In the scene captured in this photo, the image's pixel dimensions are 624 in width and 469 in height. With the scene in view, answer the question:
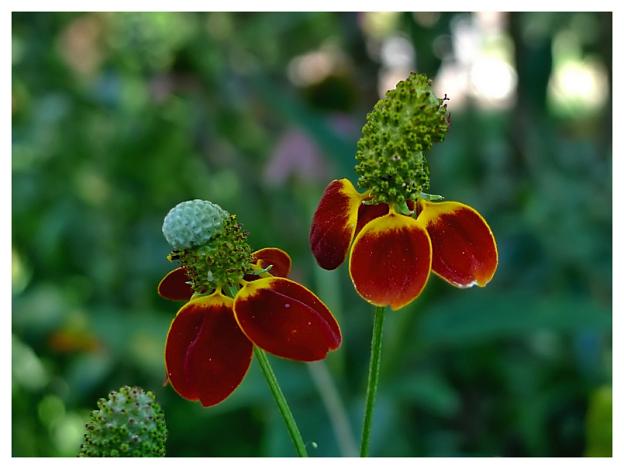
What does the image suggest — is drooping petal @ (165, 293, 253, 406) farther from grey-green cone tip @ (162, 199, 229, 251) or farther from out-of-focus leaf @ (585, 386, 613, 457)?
out-of-focus leaf @ (585, 386, 613, 457)

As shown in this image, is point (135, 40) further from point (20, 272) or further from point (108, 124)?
point (20, 272)

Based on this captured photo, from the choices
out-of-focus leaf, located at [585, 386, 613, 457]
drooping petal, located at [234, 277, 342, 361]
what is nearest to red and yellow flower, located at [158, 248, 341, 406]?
drooping petal, located at [234, 277, 342, 361]

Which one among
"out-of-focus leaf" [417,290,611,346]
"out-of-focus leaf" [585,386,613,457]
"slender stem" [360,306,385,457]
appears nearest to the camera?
"slender stem" [360,306,385,457]

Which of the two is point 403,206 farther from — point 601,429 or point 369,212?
point 601,429

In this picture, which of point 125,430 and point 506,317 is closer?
point 125,430

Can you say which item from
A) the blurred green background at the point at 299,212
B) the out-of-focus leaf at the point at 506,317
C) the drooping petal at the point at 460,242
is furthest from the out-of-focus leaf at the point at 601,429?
the drooping petal at the point at 460,242

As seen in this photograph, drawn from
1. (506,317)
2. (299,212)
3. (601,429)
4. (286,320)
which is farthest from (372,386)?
(299,212)
